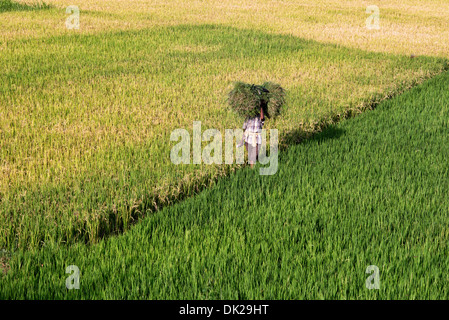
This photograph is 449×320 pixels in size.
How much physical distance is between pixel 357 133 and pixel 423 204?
231 cm

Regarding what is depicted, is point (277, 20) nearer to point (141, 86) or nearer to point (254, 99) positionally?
point (141, 86)

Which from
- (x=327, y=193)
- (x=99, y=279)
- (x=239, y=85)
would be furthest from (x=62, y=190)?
(x=327, y=193)

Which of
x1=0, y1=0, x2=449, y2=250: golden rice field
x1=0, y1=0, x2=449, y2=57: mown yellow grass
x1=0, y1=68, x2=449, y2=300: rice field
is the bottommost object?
x1=0, y1=68, x2=449, y2=300: rice field

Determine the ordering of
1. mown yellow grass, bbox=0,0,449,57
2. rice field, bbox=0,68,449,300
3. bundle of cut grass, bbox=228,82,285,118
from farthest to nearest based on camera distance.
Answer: mown yellow grass, bbox=0,0,449,57 → bundle of cut grass, bbox=228,82,285,118 → rice field, bbox=0,68,449,300

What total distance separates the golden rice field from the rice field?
41 centimetres

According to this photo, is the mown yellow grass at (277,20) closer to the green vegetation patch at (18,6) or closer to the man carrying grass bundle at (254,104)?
the green vegetation patch at (18,6)

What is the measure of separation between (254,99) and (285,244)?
1.55 metres

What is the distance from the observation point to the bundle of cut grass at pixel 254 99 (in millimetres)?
4617

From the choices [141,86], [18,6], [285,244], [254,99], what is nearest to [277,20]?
[18,6]

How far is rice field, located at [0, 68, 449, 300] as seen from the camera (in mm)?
3021

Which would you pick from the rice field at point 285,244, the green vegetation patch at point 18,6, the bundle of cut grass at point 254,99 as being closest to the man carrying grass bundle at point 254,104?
the bundle of cut grass at point 254,99

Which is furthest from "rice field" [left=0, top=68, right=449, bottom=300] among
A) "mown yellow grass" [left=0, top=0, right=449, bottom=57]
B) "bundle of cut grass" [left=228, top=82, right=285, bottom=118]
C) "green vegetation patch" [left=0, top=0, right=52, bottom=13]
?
"green vegetation patch" [left=0, top=0, right=52, bottom=13]

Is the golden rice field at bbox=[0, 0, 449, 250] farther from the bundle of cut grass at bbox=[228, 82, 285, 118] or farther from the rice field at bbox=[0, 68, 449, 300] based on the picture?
the bundle of cut grass at bbox=[228, 82, 285, 118]

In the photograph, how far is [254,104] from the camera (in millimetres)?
4617
